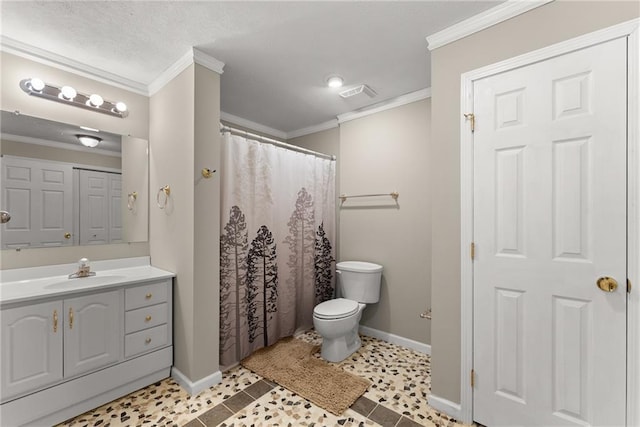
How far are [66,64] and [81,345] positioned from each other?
1988mm

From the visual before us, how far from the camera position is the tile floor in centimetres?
163

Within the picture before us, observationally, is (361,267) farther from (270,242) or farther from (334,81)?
(334,81)

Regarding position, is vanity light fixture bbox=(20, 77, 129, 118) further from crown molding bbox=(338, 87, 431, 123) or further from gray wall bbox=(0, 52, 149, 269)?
crown molding bbox=(338, 87, 431, 123)

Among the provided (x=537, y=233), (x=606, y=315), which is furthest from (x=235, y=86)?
(x=606, y=315)

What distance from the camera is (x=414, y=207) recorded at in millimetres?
2564

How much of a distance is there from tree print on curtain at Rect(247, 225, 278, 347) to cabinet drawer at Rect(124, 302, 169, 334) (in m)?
0.66

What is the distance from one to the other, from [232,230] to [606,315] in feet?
7.58

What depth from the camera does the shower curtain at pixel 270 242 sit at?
2.24m

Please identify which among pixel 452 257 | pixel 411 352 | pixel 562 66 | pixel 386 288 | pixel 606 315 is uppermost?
pixel 562 66

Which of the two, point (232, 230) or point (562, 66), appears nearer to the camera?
point (562, 66)

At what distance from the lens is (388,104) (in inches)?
106

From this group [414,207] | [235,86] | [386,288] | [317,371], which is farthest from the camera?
[386,288]

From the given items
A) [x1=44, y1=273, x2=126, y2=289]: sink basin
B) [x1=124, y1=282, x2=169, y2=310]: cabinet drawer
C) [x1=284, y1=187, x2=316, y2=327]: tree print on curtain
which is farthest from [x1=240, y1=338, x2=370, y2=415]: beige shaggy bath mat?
[x1=44, y1=273, x2=126, y2=289]: sink basin

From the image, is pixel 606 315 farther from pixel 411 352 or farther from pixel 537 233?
pixel 411 352
